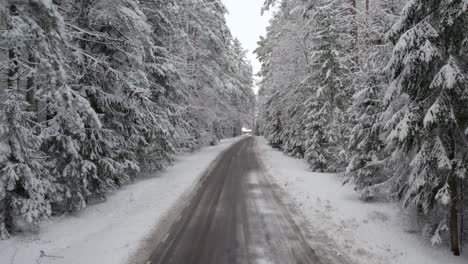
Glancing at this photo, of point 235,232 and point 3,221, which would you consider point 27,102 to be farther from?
point 235,232

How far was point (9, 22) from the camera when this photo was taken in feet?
23.6

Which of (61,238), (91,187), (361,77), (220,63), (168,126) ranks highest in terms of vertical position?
(220,63)

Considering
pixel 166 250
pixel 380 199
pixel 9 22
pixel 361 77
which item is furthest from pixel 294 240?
pixel 9 22

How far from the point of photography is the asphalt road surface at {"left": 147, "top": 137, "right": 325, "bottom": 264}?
277 inches

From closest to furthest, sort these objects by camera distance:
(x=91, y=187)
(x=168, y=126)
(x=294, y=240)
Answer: (x=294, y=240) → (x=91, y=187) → (x=168, y=126)

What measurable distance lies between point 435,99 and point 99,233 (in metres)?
9.09

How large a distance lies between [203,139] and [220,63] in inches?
308

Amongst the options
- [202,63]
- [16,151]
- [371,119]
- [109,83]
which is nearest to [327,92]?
[371,119]

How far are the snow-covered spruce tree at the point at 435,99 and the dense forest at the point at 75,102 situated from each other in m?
7.99

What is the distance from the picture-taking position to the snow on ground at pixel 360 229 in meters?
7.18

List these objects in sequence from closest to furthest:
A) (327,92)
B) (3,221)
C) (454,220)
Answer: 1. (454,220)
2. (3,221)
3. (327,92)

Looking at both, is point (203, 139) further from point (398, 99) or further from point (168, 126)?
point (398, 99)

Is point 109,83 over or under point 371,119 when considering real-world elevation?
over

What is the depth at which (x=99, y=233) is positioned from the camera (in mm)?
8656
